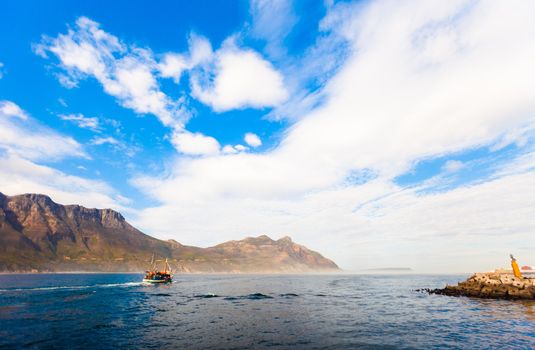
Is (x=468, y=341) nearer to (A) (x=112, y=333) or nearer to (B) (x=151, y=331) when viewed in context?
(B) (x=151, y=331)

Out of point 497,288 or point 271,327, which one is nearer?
point 271,327

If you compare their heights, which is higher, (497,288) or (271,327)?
(497,288)

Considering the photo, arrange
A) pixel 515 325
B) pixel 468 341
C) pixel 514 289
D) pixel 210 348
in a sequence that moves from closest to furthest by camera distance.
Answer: pixel 210 348 → pixel 468 341 → pixel 515 325 → pixel 514 289

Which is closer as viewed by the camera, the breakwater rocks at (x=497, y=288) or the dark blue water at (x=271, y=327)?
the dark blue water at (x=271, y=327)

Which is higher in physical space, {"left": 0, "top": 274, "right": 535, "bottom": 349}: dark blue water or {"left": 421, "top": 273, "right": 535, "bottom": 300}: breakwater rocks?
{"left": 421, "top": 273, "right": 535, "bottom": 300}: breakwater rocks

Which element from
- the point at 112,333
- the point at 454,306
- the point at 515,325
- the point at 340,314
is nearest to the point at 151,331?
the point at 112,333

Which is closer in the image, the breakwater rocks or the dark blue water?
the dark blue water

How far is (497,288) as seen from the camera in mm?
70688

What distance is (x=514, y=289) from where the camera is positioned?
67.1 meters

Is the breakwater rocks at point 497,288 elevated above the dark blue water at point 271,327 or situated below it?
above

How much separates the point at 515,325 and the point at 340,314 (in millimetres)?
22962

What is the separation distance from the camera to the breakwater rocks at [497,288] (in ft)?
217

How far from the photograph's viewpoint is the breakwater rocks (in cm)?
6600

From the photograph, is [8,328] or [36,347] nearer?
[36,347]
